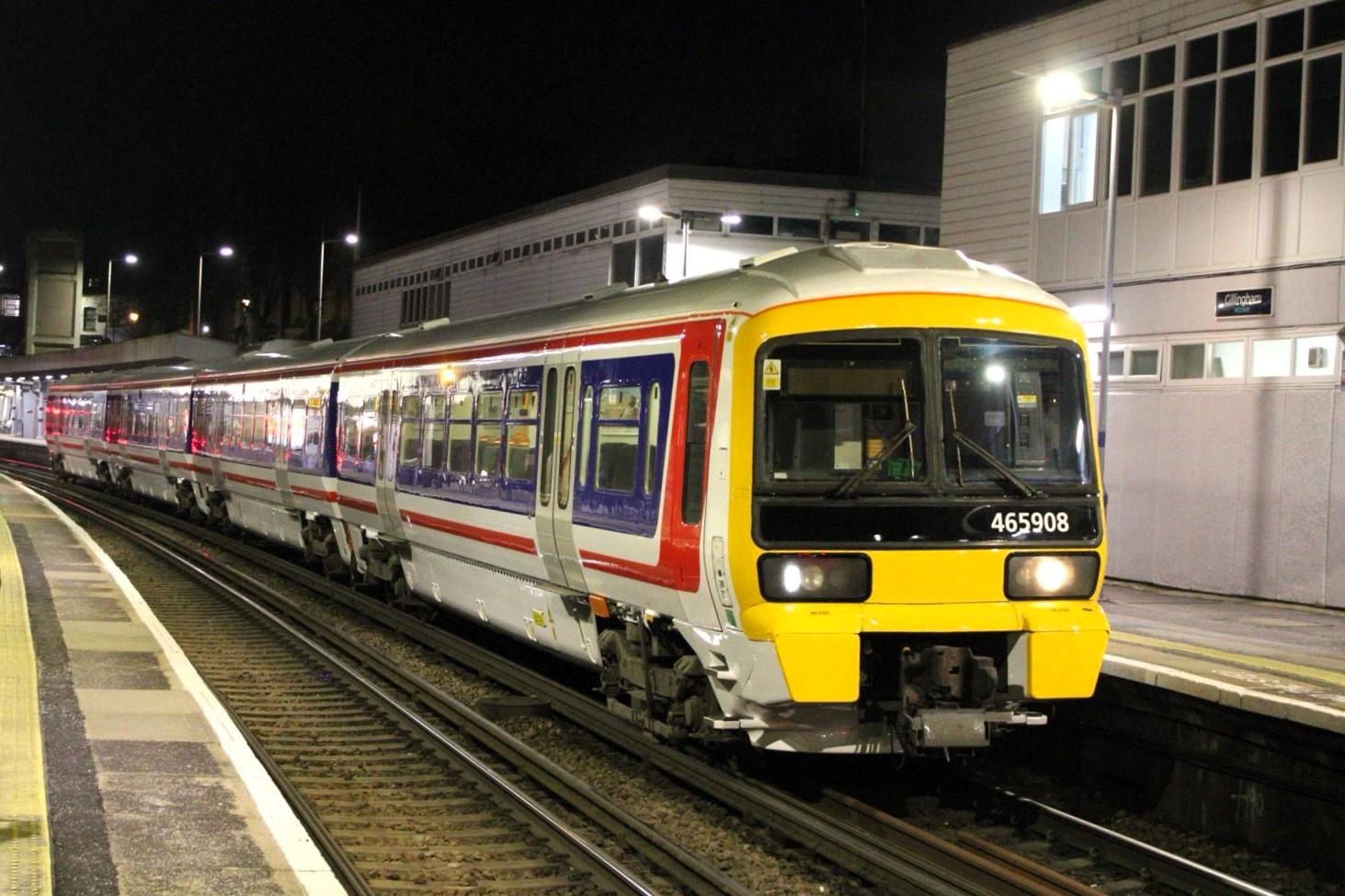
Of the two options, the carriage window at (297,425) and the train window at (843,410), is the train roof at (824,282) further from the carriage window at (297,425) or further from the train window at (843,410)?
the carriage window at (297,425)

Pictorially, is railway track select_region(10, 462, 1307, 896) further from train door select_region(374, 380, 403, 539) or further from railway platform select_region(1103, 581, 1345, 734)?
train door select_region(374, 380, 403, 539)

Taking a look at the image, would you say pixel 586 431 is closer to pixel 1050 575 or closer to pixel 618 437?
pixel 618 437

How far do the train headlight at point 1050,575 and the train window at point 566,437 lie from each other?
137 inches

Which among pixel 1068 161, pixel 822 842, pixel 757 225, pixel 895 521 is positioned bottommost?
pixel 822 842

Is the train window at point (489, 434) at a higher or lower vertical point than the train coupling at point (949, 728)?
higher

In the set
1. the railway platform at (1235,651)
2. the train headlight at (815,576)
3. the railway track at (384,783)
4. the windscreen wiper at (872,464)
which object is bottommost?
the railway track at (384,783)

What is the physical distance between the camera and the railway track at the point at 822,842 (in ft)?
Answer: 23.3

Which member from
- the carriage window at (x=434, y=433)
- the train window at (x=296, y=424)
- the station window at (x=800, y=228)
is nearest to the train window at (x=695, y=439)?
the carriage window at (x=434, y=433)

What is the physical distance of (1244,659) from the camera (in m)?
11.3

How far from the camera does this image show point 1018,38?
813 inches

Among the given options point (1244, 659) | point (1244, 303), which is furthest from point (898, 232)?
point (1244, 659)

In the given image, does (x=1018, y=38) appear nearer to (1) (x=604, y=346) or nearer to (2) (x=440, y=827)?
(1) (x=604, y=346)

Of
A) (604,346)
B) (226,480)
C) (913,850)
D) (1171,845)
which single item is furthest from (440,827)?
(226,480)

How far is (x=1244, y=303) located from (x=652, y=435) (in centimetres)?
1013
